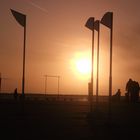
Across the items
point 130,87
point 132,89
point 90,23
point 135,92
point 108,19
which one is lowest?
point 135,92

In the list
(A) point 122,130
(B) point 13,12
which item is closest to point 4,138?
(A) point 122,130

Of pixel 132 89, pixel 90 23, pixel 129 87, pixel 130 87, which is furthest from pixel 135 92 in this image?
pixel 90 23

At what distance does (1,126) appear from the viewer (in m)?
22.3

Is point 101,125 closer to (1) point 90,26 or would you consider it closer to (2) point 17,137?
(2) point 17,137

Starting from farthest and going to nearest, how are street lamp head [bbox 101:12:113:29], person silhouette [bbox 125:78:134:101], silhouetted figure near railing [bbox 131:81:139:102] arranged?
person silhouette [bbox 125:78:134:101]
silhouetted figure near railing [bbox 131:81:139:102]
street lamp head [bbox 101:12:113:29]

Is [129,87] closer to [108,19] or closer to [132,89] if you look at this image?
[132,89]

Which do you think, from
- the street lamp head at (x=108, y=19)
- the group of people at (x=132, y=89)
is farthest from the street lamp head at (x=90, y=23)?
the group of people at (x=132, y=89)

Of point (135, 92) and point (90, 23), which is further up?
point (90, 23)

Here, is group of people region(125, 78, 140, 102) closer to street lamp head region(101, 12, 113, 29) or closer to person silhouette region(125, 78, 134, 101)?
person silhouette region(125, 78, 134, 101)

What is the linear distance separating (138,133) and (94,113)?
10029 mm

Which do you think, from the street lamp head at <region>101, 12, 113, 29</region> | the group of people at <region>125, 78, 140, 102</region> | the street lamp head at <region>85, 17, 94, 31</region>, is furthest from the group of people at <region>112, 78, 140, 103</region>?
the street lamp head at <region>101, 12, 113, 29</region>

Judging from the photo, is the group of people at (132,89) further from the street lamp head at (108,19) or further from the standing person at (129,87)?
the street lamp head at (108,19)

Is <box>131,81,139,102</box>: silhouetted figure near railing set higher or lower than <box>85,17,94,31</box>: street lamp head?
lower

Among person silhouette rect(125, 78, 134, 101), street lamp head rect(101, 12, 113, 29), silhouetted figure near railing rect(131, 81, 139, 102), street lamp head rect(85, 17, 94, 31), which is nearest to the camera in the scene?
street lamp head rect(101, 12, 113, 29)
